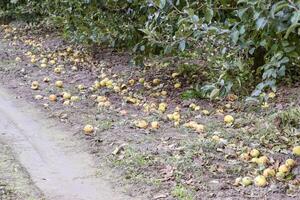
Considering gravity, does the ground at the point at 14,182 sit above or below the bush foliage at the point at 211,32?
below

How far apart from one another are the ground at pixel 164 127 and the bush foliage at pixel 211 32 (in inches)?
14.3

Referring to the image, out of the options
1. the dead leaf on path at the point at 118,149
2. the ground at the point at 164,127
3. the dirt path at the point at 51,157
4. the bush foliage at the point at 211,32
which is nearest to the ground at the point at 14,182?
the dirt path at the point at 51,157

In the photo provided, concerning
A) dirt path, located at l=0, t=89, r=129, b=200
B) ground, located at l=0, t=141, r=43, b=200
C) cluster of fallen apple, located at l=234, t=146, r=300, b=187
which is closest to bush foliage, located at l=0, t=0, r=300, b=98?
cluster of fallen apple, located at l=234, t=146, r=300, b=187

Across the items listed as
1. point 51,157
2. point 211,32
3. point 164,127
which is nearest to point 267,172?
point 211,32

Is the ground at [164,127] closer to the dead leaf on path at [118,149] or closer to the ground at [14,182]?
the dead leaf on path at [118,149]

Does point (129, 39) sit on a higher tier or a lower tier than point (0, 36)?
higher

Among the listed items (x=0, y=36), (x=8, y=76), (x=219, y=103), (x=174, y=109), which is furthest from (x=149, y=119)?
(x=0, y=36)

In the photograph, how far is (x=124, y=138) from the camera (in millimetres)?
4609

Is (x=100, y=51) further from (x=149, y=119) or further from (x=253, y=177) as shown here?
(x=253, y=177)

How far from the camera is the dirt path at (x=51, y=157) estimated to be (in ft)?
12.2

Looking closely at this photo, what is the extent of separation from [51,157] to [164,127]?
113 cm

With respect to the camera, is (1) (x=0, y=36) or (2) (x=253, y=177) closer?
(2) (x=253, y=177)

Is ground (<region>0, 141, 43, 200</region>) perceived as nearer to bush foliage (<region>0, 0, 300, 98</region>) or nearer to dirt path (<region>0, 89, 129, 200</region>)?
dirt path (<region>0, 89, 129, 200</region>)

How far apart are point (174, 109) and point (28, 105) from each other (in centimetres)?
174
